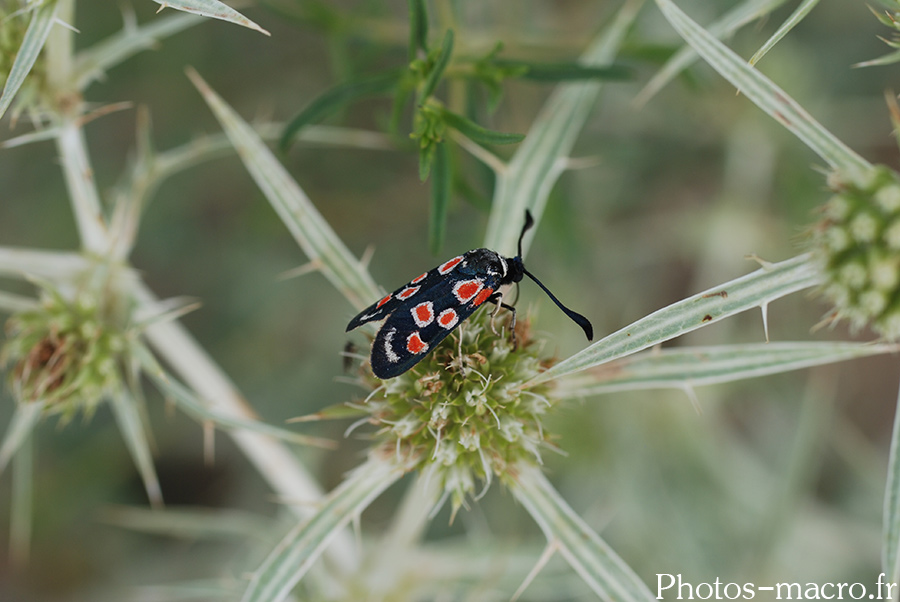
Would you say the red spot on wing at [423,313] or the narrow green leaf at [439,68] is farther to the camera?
the narrow green leaf at [439,68]

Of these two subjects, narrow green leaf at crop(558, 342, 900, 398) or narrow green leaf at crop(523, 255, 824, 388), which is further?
narrow green leaf at crop(558, 342, 900, 398)

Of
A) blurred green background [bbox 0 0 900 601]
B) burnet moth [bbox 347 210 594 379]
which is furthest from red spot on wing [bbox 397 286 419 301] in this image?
blurred green background [bbox 0 0 900 601]

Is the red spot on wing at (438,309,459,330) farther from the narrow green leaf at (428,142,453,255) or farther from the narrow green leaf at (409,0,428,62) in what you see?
the narrow green leaf at (409,0,428,62)

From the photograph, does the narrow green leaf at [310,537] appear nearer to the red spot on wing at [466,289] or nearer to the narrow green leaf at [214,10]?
the red spot on wing at [466,289]

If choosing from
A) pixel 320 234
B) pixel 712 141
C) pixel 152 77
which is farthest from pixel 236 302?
pixel 712 141

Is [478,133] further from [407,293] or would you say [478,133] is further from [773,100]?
[773,100]

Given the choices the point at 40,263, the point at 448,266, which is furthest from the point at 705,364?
the point at 40,263

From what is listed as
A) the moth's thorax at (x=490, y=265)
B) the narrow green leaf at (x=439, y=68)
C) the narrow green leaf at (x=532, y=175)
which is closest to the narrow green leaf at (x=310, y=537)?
the moth's thorax at (x=490, y=265)

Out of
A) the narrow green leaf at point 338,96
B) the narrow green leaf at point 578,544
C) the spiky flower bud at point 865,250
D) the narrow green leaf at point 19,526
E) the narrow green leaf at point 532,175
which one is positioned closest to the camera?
the spiky flower bud at point 865,250
